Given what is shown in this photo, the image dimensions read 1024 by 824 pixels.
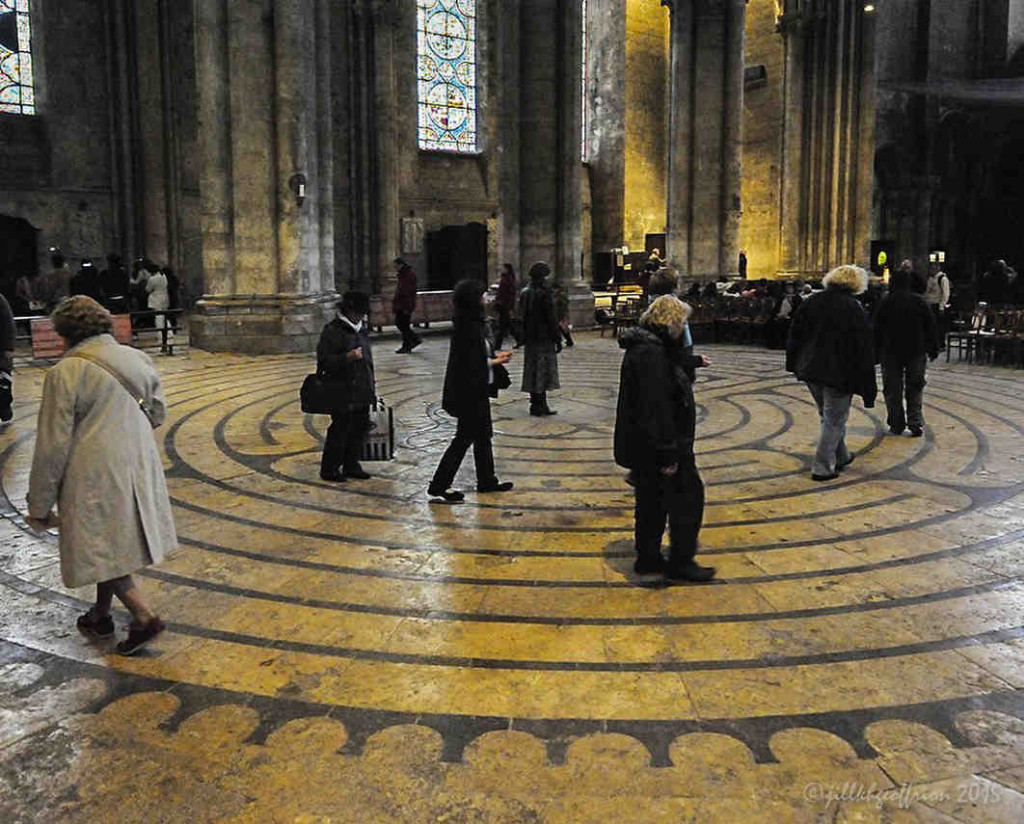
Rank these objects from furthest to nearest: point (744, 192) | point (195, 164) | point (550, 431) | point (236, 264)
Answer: point (744, 192) → point (195, 164) → point (236, 264) → point (550, 431)

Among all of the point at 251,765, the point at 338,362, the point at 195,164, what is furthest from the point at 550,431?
the point at 195,164

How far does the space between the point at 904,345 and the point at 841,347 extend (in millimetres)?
1961

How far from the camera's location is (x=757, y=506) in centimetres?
657

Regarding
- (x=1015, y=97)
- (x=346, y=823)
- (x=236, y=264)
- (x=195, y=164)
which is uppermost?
(x=1015, y=97)

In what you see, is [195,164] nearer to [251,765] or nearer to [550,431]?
[550,431]

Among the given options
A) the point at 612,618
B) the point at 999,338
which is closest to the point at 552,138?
the point at 999,338

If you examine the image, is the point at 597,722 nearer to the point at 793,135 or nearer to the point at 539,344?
the point at 539,344

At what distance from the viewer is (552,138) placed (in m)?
20.0

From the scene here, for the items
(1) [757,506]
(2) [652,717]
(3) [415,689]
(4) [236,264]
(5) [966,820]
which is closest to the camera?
(5) [966,820]

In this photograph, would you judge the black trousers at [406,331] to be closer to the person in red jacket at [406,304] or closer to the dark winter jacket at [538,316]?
the person in red jacket at [406,304]

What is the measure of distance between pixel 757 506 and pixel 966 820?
371 cm

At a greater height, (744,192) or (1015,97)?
(1015,97)

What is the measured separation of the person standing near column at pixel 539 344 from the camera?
10008 mm

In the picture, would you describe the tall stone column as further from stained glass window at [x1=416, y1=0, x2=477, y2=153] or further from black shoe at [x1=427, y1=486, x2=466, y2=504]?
black shoe at [x1=427, y1=486, x2=466, y2=504]
